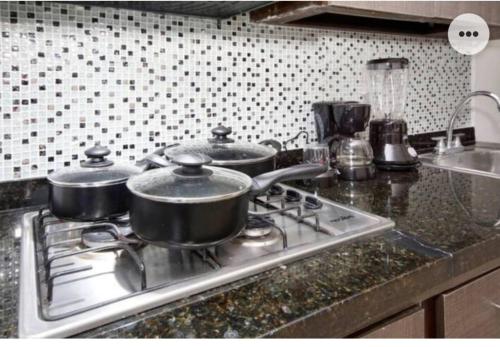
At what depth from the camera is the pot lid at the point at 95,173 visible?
29.1 inches

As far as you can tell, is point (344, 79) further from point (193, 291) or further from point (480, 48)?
point (193, 291)

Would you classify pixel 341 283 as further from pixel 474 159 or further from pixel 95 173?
pixel 474 159

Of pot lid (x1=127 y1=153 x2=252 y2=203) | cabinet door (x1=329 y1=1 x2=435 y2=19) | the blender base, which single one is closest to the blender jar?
cabinet door (x1=329 y1=1 x2=435 y2=19)

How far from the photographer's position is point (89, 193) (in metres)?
0.74

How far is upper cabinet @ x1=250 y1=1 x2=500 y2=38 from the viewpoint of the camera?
3.45 feet

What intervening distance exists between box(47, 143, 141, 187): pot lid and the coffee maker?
0.68 metres

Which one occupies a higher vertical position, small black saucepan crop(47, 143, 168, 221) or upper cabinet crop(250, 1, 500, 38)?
upper cabinet crop(250, 1, 500, 38)

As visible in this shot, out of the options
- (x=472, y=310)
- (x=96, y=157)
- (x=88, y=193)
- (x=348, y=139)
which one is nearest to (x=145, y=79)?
(x=96, y=157)

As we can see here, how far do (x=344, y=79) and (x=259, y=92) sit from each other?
0.39 m

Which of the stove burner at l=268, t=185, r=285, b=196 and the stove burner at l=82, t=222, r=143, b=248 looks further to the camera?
the stove burner at l=268, t=185, r=285, b=196


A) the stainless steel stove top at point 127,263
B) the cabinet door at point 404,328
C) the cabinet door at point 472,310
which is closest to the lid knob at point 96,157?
the stainless steel stove top at point 127,263

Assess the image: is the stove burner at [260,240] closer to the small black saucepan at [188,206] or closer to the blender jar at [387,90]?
the small black saucepan at [188,206]

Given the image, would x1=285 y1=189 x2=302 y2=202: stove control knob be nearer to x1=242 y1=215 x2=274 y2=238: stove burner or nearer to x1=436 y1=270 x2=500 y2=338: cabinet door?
x1=242 y1=215 x2=274 y2=238: stove burner

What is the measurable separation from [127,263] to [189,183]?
0.18 m
